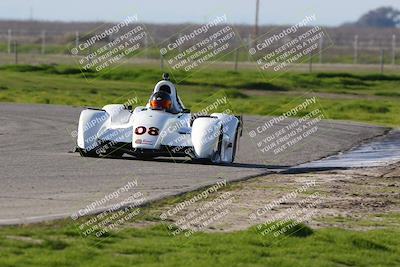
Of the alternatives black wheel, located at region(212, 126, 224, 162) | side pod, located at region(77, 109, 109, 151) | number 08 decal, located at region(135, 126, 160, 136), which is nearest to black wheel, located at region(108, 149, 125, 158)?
side pod, located at region(77, 109, 109, 151)

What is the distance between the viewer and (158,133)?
20531 millimetres

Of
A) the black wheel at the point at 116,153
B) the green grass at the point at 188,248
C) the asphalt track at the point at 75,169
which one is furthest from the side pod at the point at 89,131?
the green grass at the point at 188,248

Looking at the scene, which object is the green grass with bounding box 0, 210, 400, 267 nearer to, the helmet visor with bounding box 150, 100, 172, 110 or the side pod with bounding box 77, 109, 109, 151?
the side pod with bounding box 77, 109, 109, 151

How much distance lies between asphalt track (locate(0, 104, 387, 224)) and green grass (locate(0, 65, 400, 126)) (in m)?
8.95

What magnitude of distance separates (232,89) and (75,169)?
29894mm

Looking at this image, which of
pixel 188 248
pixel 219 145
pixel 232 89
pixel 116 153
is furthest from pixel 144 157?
pixel 232 89

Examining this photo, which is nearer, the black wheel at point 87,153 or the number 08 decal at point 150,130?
the number 08 decal at point 150,130

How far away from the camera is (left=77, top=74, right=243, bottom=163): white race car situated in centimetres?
2055

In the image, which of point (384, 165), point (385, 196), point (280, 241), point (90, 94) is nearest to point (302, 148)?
point (384, 165)

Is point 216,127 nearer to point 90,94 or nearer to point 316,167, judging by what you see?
point 316,167

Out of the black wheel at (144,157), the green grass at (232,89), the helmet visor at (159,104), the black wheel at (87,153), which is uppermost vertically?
the helmet visor at (159,104)

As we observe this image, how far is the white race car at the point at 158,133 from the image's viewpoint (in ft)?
67.4

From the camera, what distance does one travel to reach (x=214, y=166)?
20.6m

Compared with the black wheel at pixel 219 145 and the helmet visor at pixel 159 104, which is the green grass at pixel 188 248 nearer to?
the black wheel at pixel 219 145
